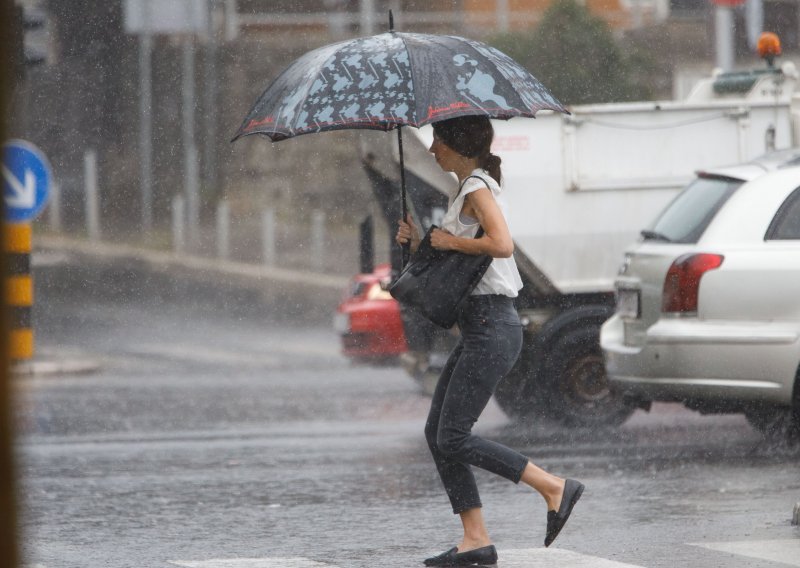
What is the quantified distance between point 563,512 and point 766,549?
0.78m

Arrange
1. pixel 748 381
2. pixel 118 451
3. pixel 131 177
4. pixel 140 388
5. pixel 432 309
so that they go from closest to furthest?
pixel 432 309
pixel 748 381
pixel 118 451
pixel 140 388
pixel 131 177

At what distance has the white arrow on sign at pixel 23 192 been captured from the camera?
42.7 feet

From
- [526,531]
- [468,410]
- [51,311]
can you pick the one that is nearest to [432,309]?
[468,410]

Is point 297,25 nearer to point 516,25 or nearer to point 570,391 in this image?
point 516,25

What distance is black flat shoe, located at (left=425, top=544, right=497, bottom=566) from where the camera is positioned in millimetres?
5137

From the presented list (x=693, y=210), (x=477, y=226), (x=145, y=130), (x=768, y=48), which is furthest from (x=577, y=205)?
(x=145, y=130)

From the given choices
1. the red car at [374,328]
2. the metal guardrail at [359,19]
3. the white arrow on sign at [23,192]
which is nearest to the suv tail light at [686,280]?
the red car at [374,328]

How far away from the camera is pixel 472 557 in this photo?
16.9 ft

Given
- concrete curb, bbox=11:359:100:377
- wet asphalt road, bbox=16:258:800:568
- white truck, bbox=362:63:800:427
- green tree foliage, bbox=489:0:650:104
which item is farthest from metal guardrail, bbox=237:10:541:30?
white truck, bbox=362:63:800:427

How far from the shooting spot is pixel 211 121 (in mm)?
30078

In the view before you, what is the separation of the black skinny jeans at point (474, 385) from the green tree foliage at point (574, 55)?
20.6 meters

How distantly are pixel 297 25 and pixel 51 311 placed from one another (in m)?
12.0

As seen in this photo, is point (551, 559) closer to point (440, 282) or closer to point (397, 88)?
point (440, 282)

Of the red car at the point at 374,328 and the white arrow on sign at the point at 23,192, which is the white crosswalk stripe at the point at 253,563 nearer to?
the red car at the point at 374,328
